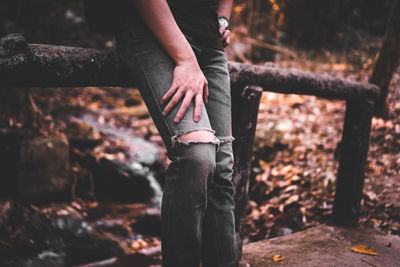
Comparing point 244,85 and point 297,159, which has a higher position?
point 244,85

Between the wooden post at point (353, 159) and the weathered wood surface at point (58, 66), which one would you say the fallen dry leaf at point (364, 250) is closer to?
the wooden post at point (353, 159)

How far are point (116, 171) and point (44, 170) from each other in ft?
3.27

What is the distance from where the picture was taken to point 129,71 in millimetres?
1142

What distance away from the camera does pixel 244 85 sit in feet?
5.18

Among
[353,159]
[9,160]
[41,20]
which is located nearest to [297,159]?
[353,159]

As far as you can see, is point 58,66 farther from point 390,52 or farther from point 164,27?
point 390,52

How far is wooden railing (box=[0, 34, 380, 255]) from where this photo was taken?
3.33 feet

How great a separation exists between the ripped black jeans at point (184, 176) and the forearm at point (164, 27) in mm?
44

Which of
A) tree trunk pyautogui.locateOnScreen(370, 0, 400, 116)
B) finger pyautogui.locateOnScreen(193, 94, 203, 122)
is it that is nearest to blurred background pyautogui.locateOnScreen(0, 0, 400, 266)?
tree trunk pyautogui.locateOnScreen(370, 0, 400, 116)

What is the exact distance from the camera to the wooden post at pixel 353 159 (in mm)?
2266

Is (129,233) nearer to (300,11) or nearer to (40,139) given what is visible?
(40,139)

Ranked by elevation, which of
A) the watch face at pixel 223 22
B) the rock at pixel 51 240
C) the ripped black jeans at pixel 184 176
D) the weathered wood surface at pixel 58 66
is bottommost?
the rock at pixel 51 240

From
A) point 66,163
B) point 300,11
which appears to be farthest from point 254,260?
point 300,11

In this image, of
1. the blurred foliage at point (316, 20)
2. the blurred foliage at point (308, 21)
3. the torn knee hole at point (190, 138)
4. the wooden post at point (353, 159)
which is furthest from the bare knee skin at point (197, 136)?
the blurred foliage at point (316, 20)
